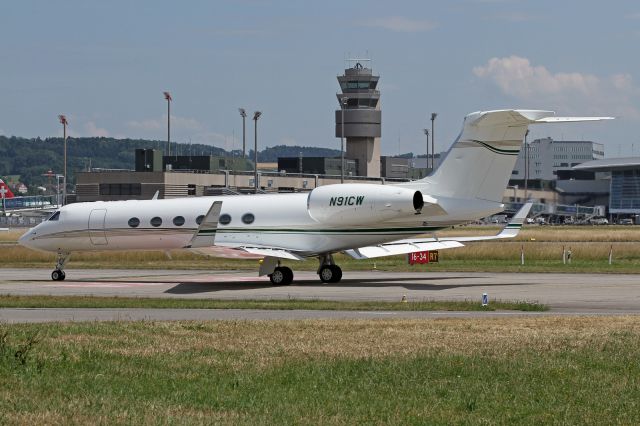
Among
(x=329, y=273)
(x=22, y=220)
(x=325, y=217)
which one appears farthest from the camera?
(x=22, y=220)

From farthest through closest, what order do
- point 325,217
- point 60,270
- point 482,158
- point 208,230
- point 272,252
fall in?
point 60,270 < point 208,230 < point 325,217 < point 272,252 < point 482,158

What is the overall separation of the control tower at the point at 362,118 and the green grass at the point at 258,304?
118678 mm

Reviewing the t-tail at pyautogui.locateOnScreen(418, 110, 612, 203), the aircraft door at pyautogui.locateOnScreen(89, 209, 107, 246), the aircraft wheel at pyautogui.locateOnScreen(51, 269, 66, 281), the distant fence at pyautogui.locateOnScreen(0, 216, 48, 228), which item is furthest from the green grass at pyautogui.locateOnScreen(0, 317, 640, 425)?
the distant fence at pyautogui.locateOnScreen(0, 216, 48, 228)

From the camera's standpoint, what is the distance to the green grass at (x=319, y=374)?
1194 cm

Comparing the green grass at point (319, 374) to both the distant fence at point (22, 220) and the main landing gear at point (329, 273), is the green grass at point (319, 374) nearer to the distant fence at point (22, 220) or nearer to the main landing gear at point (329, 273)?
the main landing gear at point (329, 273)

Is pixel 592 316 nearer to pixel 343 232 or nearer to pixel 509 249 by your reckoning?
pixel 343 232

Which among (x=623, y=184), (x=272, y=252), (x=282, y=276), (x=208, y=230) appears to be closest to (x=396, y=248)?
(x=282, y=276)

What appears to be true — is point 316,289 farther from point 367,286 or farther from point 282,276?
point 282,276

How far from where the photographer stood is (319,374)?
48.1 feet

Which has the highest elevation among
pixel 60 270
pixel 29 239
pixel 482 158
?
Result: pixel 482 158

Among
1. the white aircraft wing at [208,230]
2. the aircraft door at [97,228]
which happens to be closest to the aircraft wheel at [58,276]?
the aircraft door at [97,228]

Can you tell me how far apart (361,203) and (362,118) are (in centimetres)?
11358

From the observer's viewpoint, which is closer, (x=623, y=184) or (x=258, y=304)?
(x=258, y=304)

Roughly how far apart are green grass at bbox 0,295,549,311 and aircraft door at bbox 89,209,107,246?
1049 centimetres
